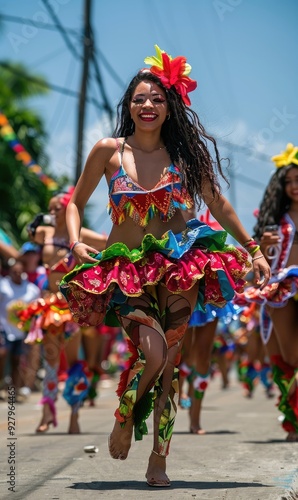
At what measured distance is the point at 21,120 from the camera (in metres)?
25.8

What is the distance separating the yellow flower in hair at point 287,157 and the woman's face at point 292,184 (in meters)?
0.09

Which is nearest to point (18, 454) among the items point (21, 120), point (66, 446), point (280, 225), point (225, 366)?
point (66, 446)

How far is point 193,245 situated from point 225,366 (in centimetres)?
1666

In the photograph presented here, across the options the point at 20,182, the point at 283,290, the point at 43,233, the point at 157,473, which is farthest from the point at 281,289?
the point at 20,182

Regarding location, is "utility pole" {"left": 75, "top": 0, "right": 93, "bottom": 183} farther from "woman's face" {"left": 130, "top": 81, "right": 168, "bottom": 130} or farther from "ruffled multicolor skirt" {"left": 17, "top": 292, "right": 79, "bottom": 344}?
"woman's face" {"left": 130, "top": 81, "right": 168, "bottom": 130}

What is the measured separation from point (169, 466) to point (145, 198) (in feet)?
5.76

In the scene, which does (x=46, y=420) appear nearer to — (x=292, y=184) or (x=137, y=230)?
(x=292, y=184)

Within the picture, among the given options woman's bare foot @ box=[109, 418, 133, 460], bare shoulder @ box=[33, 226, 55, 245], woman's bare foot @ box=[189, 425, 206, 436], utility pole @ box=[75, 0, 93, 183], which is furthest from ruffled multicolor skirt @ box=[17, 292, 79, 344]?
utility pole @ box=[75, 0, 93, 183]

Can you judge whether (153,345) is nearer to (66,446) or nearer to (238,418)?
(66,446)

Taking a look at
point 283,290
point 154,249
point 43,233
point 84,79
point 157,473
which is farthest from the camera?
point 84,79

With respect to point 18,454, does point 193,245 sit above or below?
above

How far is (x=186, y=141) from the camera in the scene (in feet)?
21.1

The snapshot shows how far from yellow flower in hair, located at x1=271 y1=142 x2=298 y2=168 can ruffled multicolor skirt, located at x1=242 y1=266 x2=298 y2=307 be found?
39.7 inches

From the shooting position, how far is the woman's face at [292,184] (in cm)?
903
